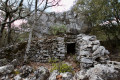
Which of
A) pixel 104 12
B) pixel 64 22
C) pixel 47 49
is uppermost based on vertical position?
pixel 104 12

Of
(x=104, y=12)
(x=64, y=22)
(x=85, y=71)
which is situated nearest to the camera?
(x=85, y=71)

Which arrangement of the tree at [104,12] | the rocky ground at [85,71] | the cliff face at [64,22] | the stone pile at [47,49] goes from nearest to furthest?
the rocky ground at [85,71] < the tree at [104,12] < the stone pile at [47,49] < the cliff face at [64,22]

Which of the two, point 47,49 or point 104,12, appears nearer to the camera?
point 104,12

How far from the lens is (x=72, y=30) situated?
268 inches

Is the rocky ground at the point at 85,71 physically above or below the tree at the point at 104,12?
below

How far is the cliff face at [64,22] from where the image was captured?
688cm

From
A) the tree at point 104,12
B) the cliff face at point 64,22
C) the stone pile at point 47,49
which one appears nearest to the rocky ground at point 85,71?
the stone pile at point 47,49

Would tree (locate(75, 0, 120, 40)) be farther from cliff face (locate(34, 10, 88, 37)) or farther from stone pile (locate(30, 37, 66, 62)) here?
stone pile (locate(30, 37, 66, 62))

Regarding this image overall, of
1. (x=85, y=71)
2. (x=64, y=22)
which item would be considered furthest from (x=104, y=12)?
(x=85, y=71)

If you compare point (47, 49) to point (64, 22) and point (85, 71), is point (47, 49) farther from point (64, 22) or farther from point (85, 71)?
point (64, 22)

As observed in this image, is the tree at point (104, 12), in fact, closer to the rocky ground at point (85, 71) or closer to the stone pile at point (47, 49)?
the rocky ground at point (85, 71)

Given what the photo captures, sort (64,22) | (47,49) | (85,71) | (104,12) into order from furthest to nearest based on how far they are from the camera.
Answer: (64,22)
(47,49)
(104,12)
(85,71)

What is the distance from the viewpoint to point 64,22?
7559 millimetres

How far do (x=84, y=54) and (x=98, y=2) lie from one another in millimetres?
4318
